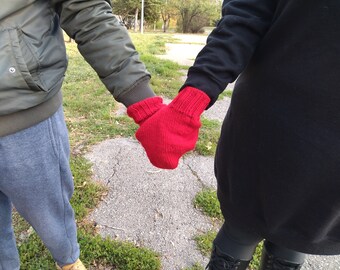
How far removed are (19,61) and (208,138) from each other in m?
2.31

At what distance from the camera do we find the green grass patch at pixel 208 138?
9.40ft

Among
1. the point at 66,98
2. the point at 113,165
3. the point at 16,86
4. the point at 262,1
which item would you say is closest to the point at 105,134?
the point at 113,165

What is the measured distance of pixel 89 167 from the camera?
8.15 feet

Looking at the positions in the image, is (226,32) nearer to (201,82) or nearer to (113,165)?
(201,82)

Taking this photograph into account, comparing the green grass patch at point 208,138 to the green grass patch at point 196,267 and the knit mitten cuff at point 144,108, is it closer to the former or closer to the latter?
the green grass patch at point 196,267

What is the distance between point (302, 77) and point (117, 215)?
1485mm

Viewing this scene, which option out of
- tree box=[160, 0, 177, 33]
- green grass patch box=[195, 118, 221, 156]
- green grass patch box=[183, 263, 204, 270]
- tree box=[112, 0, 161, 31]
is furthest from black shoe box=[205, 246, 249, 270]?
tree box=[160, 0, 177, 33]

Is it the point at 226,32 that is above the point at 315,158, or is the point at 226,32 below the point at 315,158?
above

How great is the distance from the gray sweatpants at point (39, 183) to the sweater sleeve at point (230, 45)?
0.52 metres

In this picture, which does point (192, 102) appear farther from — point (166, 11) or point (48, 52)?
point (166, 11)

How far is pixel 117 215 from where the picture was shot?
2.04 m

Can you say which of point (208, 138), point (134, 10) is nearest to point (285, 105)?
point (208, 138)

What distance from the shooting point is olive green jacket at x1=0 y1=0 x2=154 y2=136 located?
91cm

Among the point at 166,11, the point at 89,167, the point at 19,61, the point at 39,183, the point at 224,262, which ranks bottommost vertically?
the point at 166,11
